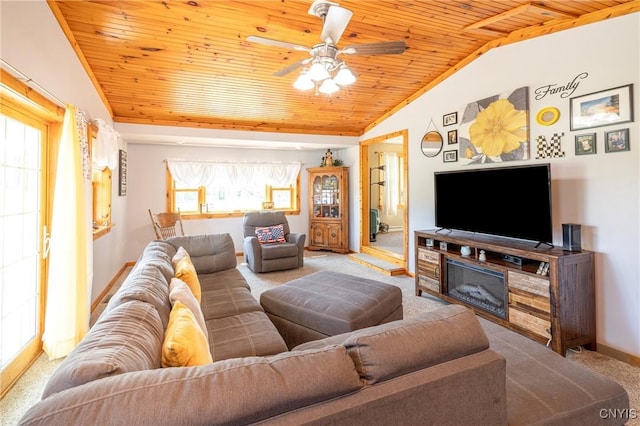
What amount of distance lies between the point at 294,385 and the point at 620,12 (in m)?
3.47

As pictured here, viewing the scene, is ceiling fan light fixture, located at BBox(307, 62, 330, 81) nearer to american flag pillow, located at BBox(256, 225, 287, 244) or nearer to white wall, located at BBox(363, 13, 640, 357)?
white wall, located at BBox(363, 13, 640, 357)

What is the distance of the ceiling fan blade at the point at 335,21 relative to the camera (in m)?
1.98

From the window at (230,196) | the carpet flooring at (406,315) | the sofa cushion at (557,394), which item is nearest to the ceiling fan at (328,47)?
the sofa cushion at (557,394)

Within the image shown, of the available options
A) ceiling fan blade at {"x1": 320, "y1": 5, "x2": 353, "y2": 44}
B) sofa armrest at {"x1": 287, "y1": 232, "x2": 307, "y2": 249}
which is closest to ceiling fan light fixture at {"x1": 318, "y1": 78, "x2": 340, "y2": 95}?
ceiling fan blade at {"x1": 320, "y1": 5, "x2": 353, "y2": 44}

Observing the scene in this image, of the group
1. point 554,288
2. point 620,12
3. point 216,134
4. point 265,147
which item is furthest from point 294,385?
point 265,147

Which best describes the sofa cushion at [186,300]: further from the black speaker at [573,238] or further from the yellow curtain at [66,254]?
the black speaker at [573,238]

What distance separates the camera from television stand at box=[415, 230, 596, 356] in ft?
8.05

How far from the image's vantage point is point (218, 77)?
12.6 feet

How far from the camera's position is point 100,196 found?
383 cm

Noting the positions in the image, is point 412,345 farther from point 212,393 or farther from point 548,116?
point 548,116

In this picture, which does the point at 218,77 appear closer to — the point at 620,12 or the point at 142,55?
the point at 142,55

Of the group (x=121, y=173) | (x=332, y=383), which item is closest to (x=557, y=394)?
(x=332, y=383)

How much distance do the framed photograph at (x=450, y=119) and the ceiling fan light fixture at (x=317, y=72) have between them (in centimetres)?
224

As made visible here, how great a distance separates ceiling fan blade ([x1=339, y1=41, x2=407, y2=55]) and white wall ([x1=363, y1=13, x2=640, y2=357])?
1.58 meters
